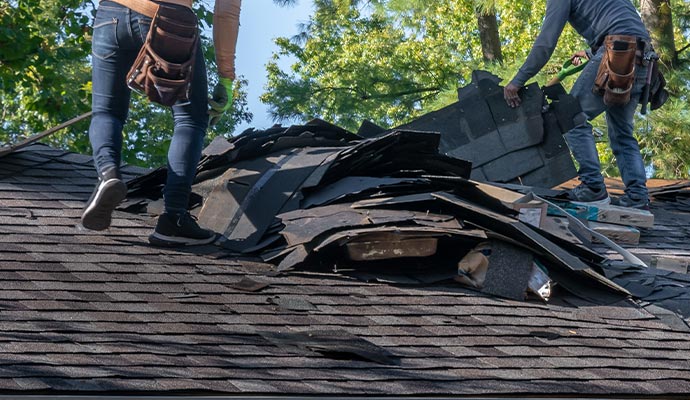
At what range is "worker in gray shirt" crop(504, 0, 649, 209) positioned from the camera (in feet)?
26.3

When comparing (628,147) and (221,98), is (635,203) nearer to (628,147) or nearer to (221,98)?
(628,147)

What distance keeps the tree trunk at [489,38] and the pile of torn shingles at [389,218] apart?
15836mm

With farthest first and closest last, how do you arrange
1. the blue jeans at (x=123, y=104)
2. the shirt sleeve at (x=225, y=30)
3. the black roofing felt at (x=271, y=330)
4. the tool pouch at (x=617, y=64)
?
1. the tool pouch at (x=617, y=64)
2. the shirt sleeve at (x=225, y=30)
3. the blue jeans at (x=123, y=104)
4. the black roofing felt at (x=271, y=330)

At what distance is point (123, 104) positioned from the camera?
6168 millimetres

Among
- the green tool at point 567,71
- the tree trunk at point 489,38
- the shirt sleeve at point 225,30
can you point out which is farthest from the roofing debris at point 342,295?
the tree trunk at point 489,38

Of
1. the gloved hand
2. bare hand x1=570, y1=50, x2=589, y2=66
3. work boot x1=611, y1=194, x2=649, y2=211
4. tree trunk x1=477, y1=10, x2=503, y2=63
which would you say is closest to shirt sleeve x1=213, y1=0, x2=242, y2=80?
the gloved hand

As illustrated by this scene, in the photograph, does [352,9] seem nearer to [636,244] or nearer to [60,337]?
[636,244]

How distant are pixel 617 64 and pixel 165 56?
11.5 feet

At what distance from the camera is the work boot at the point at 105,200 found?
579 centimetres

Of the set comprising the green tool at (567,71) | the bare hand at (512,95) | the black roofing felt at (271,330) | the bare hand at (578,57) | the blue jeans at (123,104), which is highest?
the bare hand at (578,57)

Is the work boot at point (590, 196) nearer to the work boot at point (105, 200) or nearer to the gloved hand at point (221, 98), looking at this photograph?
the gloved hand at point (221, 98)

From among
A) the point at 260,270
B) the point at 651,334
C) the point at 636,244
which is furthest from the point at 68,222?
the point at 636,244

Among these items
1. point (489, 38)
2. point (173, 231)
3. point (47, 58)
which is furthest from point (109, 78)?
point (489, 38)

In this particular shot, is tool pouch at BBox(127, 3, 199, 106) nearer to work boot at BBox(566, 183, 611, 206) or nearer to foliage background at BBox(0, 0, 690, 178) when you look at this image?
work boot at BBox(566, 183, 611, 206)
